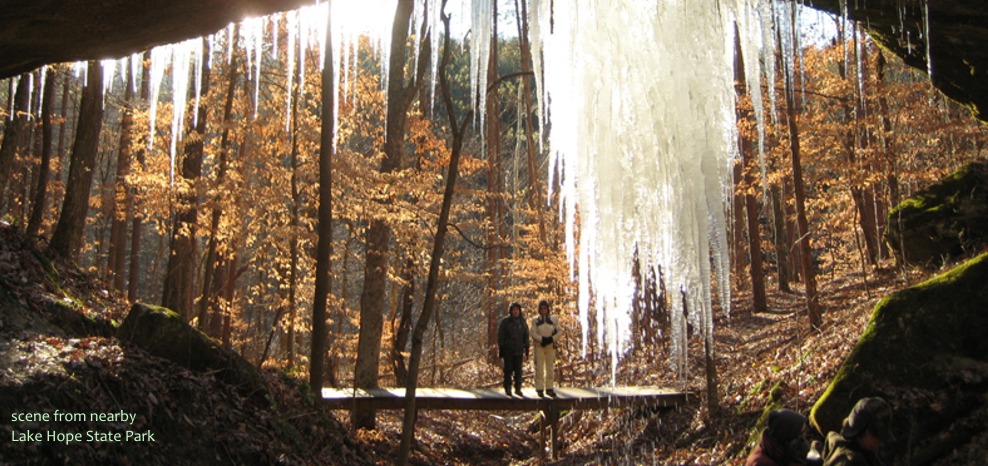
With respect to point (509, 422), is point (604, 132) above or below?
above

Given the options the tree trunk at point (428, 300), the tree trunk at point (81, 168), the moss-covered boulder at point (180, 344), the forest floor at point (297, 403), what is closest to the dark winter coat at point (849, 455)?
the forest floor at point (297, 403)

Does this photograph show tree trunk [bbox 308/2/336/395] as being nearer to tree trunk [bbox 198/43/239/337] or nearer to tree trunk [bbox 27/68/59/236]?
tree trunk [bbox 198/43/239/337]

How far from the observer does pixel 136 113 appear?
36.7 feet

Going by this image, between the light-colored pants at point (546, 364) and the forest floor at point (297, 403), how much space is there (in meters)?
1.26

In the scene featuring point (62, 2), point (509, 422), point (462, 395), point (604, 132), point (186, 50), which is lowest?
point (509, 422)

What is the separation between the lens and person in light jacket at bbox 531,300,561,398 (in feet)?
34.8

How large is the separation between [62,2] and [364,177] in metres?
7.26

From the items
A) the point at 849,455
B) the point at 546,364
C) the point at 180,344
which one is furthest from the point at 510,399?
the point at 849,455

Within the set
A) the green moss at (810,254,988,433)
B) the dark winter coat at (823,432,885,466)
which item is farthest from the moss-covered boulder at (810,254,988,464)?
the dark winter coat at (823,432,885,466)

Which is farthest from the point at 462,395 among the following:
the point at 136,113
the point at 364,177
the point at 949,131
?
the point at 949,131

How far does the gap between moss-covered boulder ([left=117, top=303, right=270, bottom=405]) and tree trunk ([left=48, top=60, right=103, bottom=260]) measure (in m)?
3.65

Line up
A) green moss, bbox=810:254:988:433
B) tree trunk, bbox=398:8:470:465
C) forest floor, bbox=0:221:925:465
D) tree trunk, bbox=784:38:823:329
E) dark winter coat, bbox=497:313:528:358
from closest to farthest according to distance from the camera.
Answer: forest floor, bbox=0:221:925:465 < green moss, bbox=810:254:988:433 < tree trunk, bbox=398:8:470:465 < dark winter coat, bbox=497:313:528:358 < tree trunk, bbox=784:38:823:329

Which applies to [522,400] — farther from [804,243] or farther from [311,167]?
[804,243]

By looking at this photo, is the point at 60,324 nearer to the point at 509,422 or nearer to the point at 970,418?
the point at 970,418
